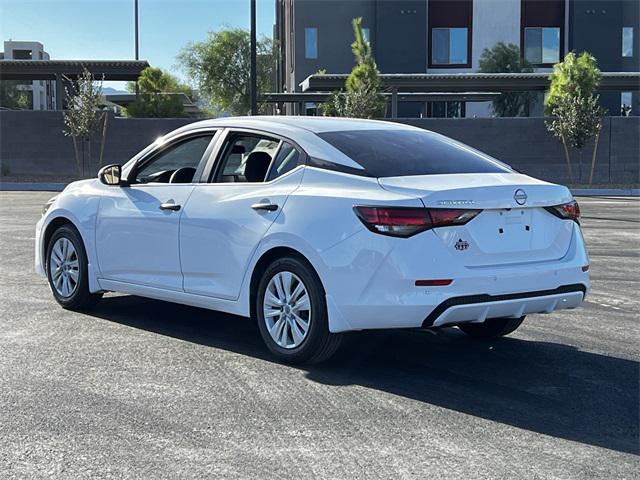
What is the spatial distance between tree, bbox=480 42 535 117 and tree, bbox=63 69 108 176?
23.4m

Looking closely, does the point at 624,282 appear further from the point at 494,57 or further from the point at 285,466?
the point at 494,57

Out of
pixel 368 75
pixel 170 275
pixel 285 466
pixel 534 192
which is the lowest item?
pixel 285 466

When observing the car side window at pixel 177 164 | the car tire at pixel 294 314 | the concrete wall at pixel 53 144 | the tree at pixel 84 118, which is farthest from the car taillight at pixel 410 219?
the concrete wall at pixel 53 144

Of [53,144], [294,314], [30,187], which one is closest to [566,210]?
[294,314]

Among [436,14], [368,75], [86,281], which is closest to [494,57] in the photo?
[436,14]

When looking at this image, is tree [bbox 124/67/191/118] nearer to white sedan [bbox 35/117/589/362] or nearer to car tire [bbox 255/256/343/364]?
white sedan [bbox 35/117/589/362]

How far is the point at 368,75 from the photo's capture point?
3002 cm

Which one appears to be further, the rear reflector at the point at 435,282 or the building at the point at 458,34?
the building at the point at 458,34

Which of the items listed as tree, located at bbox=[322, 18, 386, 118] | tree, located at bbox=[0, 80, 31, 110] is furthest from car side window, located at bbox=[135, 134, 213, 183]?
tree, located at bbox=[0, 80, 31, 110]

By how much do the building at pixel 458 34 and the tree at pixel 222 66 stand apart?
2.59 m

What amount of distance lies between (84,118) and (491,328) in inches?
908

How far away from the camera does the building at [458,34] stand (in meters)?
44.7

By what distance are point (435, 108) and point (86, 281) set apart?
44511 mm

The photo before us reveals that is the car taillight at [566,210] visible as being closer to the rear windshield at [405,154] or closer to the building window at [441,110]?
the rear windshield at [405,154]
